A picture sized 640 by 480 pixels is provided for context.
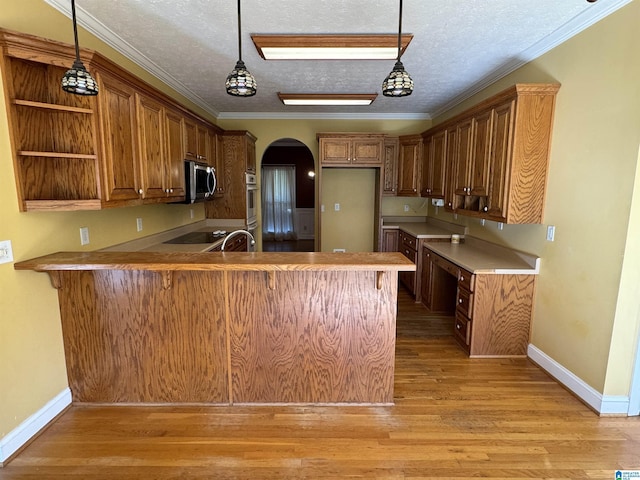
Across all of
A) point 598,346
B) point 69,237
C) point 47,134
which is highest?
point 47,134

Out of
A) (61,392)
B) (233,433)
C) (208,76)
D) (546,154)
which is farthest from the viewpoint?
(208,76)

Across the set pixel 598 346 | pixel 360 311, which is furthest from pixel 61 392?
pixel 598 346

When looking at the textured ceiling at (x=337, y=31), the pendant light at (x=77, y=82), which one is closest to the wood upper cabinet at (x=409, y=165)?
the textured ceiling at (x=337, y=31)

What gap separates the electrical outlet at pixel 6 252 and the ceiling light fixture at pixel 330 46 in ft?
7.05

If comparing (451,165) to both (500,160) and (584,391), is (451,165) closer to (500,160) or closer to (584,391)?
(500,160)

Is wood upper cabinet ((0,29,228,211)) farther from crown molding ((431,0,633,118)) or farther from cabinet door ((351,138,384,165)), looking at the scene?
crown molding ((431,0,633,118))

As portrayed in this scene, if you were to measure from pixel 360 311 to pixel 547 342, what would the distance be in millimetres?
1737

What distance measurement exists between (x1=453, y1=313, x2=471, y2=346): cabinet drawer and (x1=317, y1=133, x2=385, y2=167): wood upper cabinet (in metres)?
2.73

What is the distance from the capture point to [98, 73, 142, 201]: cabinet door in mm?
2188

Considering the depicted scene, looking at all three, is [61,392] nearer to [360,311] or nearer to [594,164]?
[360,311]

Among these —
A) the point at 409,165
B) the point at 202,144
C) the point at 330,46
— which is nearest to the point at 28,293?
the point at 202,144

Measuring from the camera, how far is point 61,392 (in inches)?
87.7

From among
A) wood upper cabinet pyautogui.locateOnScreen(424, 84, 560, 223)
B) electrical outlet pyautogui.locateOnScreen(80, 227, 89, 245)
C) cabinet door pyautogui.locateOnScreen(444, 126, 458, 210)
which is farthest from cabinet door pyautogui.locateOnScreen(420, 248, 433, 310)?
electrical outlet pyautogui.locateOnScreen(80, 227, 89, 245)

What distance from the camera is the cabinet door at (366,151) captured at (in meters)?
4.99
